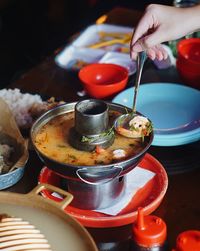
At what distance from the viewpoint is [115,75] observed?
177 cm

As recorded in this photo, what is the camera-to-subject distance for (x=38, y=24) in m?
3.95

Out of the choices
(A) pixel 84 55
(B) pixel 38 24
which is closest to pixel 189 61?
(A) pixel 84 55

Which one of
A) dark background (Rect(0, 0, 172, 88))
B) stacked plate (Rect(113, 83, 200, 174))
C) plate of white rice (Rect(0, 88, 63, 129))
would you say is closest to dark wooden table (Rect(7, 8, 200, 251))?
stacked plate (Rect(113, 83, 200, 174))

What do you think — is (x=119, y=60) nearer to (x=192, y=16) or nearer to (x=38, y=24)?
(x=192, y=16)

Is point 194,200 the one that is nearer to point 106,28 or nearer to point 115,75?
point 115,75

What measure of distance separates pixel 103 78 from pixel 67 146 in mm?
602

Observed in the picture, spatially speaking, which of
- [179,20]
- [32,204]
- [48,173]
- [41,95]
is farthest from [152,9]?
[32,204]

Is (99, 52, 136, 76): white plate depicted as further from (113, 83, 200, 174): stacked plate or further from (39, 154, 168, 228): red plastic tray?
(39, 154, 168, 228): red plastic tray

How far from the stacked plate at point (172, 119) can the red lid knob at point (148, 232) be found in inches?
15.8

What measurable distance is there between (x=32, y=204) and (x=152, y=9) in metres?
0.79

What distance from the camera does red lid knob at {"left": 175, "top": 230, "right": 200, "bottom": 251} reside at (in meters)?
0.93

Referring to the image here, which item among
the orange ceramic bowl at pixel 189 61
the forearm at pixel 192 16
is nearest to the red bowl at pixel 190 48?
the orange ceramic bowl at pixel 189 61

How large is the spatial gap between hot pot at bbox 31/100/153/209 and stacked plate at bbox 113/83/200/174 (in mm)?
217

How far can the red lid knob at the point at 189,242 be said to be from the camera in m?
0.93
